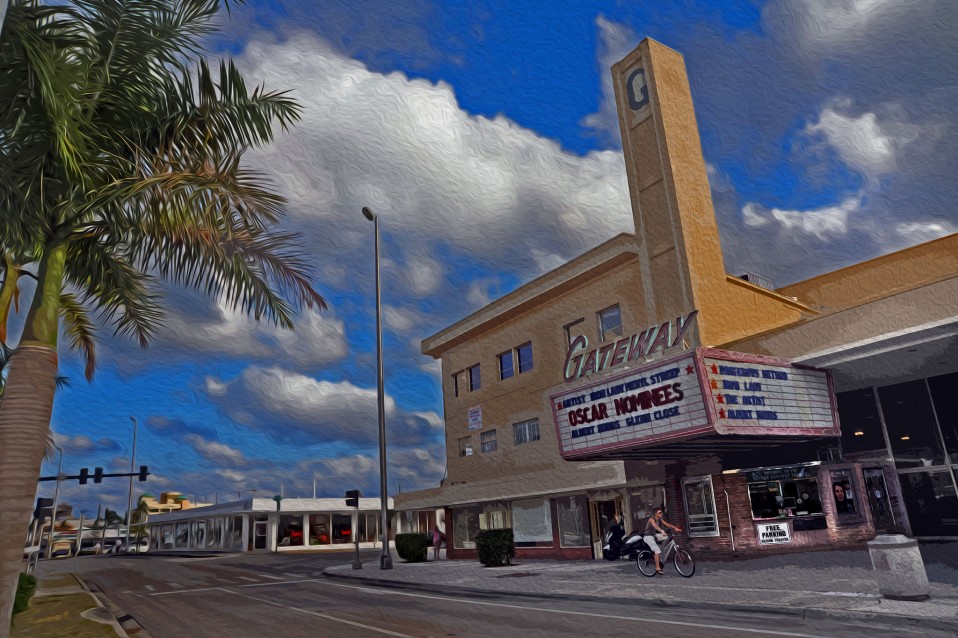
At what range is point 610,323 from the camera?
28.3m

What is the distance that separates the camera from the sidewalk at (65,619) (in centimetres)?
1243

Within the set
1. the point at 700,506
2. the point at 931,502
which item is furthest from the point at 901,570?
the point at 700,506

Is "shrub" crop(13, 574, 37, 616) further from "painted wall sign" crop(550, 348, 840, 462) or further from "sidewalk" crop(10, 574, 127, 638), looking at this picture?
"painted wall sign" crop(550, 348, 840, 462)

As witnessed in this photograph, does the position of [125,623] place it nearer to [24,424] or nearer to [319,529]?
[24,424]

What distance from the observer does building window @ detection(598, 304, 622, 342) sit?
27.8 meters

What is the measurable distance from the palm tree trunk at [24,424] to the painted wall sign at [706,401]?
1481cm

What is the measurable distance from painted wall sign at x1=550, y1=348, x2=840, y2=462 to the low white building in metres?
43.1

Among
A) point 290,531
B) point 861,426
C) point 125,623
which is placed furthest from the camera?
point 290,531

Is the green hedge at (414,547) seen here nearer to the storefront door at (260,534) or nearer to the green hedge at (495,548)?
the green hedge at (495,548)

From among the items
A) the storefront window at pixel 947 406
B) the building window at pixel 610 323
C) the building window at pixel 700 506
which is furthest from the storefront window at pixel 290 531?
the storefront window at pixel 947 406

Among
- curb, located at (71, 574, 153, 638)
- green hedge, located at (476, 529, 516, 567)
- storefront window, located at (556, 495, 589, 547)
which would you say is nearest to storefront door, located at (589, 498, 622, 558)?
storefront window, located at (556, 495, 589, 547)

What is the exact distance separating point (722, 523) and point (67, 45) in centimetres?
2224

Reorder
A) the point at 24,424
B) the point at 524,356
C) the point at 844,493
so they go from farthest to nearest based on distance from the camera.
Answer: the point at 524,356 < the point at 844,493 < the point at 24,424

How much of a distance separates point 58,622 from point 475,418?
2387cm
